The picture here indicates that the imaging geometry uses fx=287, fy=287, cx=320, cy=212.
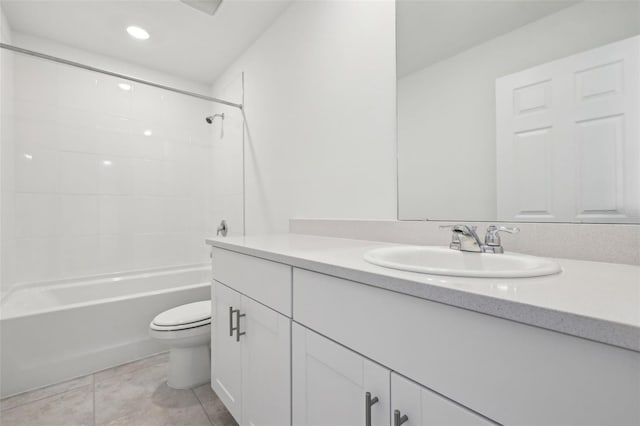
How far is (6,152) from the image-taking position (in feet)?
6.24

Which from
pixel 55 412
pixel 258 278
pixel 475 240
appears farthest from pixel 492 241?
pixel 55 412

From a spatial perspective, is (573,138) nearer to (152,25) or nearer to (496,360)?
(496,360)

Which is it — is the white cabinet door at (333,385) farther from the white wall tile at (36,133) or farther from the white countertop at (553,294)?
the white wall tile at (36,133)

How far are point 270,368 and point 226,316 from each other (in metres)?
0.41

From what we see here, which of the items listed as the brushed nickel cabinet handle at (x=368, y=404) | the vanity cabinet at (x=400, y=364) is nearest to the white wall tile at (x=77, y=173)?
the vanity cabinet at (x=400, y=364)

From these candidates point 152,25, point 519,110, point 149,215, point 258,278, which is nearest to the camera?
point 519,110

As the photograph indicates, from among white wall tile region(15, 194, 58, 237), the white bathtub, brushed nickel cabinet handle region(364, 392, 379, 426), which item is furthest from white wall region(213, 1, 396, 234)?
white wall tile region(15, 194, 58, 237)

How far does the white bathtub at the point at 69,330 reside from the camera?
1562 mm

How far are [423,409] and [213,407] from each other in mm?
1340

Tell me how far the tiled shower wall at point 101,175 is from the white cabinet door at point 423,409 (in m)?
2.57

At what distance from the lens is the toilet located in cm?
155

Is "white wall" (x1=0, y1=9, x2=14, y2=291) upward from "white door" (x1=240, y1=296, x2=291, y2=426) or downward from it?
upward

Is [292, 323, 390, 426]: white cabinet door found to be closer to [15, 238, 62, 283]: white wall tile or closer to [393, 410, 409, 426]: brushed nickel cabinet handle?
[393, 410, 409, 426]: brushed nickel cabinet handle

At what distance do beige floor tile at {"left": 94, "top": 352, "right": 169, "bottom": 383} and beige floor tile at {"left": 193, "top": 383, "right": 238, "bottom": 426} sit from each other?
463mm
